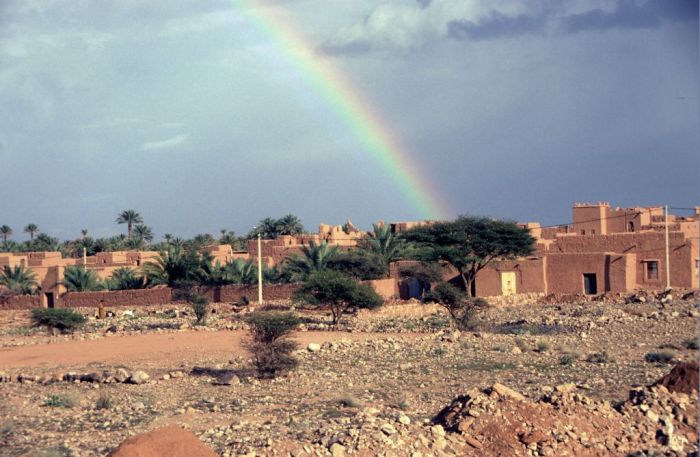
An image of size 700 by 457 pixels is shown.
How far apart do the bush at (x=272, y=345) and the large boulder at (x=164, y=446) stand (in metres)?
7.51

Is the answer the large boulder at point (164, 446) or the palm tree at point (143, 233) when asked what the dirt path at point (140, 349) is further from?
the palm tree at point (143, 233)

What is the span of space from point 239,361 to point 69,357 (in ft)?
17.3

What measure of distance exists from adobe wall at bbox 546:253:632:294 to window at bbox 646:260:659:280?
4.45 ft

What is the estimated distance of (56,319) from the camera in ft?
90.4

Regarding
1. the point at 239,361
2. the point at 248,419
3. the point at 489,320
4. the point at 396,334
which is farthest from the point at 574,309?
the point at 248,419

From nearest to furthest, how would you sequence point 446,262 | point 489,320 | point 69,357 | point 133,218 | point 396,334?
1. point 69,357
2. point 396,334
3. point 489,320
4. point 446,262
5. point 133,218

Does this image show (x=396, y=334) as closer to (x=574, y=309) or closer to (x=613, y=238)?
(x=574, y=309)

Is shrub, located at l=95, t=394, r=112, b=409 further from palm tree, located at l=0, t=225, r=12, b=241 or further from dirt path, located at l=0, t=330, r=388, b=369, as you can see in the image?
palm tree, located at l=0, t=225, r=12, b=241

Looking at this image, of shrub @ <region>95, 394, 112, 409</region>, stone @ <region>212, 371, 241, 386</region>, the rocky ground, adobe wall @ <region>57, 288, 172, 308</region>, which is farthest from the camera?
Result: adobe wall @ <region>57, 288, 172, 308</region>

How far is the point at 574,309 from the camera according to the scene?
2886 centimetres

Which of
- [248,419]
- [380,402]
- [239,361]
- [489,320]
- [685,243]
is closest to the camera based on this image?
[248,419]

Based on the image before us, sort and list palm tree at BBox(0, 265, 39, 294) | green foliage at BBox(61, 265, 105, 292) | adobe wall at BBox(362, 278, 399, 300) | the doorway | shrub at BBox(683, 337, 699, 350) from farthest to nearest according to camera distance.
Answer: palm tree at BBox(0, 265, 39, 294) → green foliage at BBox(61, 265, 105, 292) → the doorway → adobe wall at BBox(362, 278, 399, 300) → shrub at BBox(683, 337, 699, 350)

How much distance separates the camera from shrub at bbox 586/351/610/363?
647 inches

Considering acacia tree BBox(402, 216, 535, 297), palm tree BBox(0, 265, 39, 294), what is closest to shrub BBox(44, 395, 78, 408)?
acacia tree BBox(402, 216, 535, 297)
